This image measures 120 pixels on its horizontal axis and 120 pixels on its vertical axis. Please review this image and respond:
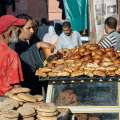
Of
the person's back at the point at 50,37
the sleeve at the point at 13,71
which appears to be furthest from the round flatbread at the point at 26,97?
the person's back at the point at 50,37

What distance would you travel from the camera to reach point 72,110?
5320 mm

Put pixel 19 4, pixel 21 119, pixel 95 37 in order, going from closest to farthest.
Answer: pixel 21 119, pixel 95 37, pixel 19 4

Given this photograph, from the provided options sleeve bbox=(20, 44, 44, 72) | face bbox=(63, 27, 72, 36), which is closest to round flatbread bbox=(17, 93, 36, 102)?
sleeve bbox=(20, 44, 44, 72)

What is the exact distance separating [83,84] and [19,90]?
2.95ft

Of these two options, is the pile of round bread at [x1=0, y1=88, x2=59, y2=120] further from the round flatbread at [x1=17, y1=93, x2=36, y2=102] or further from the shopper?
the shopper

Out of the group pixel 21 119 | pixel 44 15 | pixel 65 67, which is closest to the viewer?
pixel 21 119

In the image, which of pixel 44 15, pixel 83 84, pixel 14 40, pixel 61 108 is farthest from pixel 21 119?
pixel 44 15

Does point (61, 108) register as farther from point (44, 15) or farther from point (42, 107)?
point (44, 15)

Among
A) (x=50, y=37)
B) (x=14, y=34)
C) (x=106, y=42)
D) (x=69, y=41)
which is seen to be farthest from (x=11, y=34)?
(x=50, y=37)

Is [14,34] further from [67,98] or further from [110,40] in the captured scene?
[110,40]

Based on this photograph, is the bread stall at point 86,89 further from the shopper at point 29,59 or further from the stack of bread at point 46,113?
the stack of bread at point 46,113

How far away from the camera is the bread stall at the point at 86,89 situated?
5328 mm

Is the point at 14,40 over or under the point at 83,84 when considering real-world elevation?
over

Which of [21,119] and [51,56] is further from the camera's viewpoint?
[51,56]
